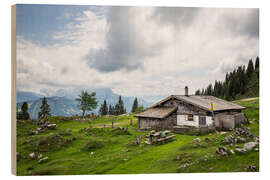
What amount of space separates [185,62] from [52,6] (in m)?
7.88

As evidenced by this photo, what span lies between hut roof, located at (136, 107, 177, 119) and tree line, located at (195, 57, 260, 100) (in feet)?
8.67

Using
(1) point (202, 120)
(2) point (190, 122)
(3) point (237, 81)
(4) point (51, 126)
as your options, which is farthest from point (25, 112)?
(3) point (237, 81)

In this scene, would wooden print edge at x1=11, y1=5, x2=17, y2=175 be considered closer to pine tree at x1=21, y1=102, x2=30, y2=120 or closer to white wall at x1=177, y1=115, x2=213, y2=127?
pine tree at x1=21, y1=102, x2=30, y2=120

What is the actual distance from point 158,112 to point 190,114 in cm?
243

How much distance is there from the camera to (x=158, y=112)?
13312 millimetres

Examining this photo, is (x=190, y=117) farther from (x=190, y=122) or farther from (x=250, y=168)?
(x=250, y=168)

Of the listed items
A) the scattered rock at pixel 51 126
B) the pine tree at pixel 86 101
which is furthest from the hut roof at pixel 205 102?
the scattered rock at pixel 51 126

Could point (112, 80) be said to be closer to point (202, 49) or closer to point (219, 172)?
point (202, 49)

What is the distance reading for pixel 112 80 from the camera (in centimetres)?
1036

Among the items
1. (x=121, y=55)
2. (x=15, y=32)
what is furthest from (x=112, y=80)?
(x=15, y=32)

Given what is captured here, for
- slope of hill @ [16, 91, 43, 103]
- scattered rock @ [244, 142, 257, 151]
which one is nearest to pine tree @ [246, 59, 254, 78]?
scattered rock @ [244, 142, 257, 151]

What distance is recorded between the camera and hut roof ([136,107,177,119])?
12617 mm

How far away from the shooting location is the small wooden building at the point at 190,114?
11.3 m

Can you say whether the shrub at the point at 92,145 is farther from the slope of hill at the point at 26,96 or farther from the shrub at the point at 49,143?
the slope of hill at the point at 26,96
